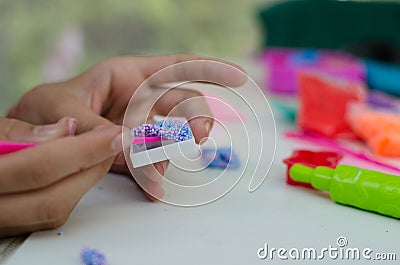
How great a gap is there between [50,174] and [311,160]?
0.29 m

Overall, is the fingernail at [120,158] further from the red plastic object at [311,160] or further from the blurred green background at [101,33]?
the blurred green background at [101,33]

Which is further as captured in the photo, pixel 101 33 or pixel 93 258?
pixel 101 33

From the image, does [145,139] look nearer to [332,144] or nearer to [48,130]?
[48,130]

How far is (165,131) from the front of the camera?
488 millimetres

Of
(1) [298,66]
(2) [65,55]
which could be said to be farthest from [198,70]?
(2) [65,55]

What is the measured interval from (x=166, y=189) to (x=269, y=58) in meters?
0.83

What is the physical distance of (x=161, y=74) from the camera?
1.97 ft

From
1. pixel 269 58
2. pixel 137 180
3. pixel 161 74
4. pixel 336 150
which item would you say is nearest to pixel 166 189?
pixel 137 180

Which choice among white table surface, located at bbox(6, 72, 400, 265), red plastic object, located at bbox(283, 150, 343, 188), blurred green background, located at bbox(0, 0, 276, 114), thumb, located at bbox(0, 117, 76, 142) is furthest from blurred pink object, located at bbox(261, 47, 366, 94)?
thumb, located at bbox(0, 117, 76, 142)

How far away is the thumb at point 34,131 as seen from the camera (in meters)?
0.46

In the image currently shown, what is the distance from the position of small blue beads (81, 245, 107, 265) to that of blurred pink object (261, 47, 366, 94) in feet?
2.43

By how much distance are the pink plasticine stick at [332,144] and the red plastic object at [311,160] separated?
66mm

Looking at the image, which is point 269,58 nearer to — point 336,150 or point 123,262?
point 336,150

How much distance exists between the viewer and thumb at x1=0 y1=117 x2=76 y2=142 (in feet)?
1.50
